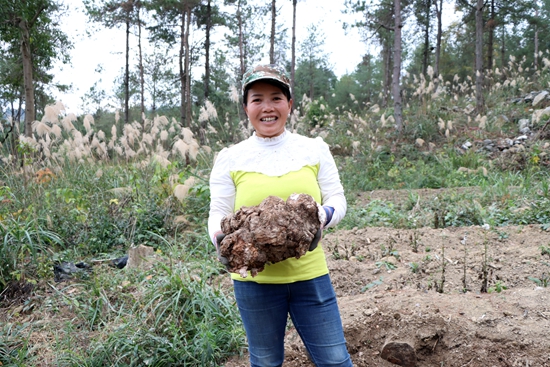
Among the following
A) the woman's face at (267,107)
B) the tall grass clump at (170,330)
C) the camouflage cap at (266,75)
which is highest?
the camouflage cap at (266,75)

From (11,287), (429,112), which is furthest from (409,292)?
(429,112)

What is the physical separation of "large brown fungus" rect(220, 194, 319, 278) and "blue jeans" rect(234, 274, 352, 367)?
217 millimetres

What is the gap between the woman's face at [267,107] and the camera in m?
1.61

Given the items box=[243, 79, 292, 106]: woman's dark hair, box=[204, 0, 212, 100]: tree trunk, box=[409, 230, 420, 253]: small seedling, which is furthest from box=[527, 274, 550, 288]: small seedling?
box=[204, 0, 212, 100]: tree trunk

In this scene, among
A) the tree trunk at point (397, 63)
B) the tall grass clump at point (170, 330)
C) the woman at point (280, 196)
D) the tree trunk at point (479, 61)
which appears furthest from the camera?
the tree trunk at point (479, 61)

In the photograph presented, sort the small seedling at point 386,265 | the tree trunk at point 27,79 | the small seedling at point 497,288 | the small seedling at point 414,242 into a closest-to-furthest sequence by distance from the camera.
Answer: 1. the small seedling at point 497,288
2. the small seedling at point 386,265
3. the small seedling at point 414,242
4. the tree trunk at point 27,79

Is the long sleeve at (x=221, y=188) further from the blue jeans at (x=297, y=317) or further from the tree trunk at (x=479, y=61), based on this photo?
the tree trunk at (x=479, y=61)

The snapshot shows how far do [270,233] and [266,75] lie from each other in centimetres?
61

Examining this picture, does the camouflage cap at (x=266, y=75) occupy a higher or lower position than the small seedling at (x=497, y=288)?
higher

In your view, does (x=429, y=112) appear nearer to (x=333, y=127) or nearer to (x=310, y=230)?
(x=333, y=127)

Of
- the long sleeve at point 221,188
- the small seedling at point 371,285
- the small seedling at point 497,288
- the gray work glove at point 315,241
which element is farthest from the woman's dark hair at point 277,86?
the small seedling at point 497,288

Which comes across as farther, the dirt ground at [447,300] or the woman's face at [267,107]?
the dirt ground at [447,300]

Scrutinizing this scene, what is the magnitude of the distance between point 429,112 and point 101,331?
9.54 metres

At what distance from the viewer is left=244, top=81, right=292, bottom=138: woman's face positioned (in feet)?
5.28
